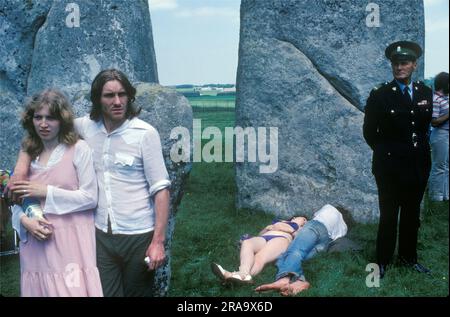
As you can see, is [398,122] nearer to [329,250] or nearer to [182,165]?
[329,250]

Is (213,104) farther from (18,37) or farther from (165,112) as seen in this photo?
(165,112)

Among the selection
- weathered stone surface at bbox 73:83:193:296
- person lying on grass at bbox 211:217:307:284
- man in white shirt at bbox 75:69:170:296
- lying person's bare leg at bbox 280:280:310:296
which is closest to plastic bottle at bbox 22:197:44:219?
man in white shirt at bbox 75:69:170:296

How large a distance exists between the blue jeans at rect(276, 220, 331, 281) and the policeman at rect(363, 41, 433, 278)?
0.68 meters

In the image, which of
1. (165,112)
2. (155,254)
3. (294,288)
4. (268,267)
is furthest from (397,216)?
(155,254)

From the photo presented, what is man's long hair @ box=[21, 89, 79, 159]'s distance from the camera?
3172 millimetres

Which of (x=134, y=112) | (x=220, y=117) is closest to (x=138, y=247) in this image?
(x=134, y=112)

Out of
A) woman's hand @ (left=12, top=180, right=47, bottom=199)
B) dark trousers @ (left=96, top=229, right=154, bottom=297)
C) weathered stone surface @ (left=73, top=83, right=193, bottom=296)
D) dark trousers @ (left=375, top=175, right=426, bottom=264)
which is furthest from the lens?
dark trousers @ (left=375, top=175, right=426, bottom=264)

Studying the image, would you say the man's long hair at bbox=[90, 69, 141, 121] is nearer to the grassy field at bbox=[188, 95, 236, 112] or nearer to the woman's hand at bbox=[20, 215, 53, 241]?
the woman's hand at bbox=[20, 215, 53, 241]

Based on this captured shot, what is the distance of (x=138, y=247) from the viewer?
3.28 meters

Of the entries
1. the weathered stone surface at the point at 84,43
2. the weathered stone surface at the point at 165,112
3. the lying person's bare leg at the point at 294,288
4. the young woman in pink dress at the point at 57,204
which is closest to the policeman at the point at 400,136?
the lying person's bare leg at the point at 294,288

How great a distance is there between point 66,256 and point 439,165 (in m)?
5.39

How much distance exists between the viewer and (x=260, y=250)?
5328 mm

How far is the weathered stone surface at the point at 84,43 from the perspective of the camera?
6.02 m
